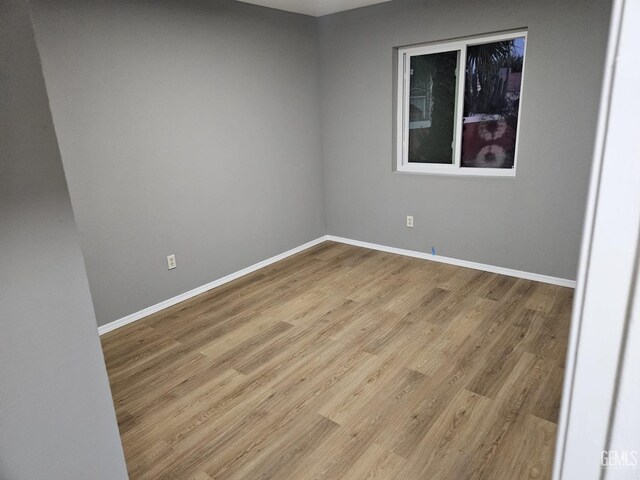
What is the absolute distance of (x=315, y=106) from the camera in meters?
4.47

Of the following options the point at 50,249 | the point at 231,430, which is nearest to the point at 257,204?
the point at 231,430

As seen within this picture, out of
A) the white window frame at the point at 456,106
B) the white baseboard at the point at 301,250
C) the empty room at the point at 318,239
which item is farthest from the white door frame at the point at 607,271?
the white window frame at the point at 456,106

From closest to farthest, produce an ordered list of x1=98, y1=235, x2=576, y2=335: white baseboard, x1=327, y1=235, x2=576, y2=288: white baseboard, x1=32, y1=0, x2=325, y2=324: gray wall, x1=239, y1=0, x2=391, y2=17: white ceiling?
x1=32, y1=0, x2=325, y2=324: gray wall < x1=98, y1=235, x2=576, y2=335: white baseboard < x1=327, y1=235, x2=576, y2=288: white baseboard < x1=239, y1=0, x2=391, y2=17: white ceiling

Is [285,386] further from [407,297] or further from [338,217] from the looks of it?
[338,217]

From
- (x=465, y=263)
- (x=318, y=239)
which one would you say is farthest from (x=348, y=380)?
(x=318, y=239)

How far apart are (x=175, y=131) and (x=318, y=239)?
2.15m

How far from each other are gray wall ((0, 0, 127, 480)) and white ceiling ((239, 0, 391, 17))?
307 cm

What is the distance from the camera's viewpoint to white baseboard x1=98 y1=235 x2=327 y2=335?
304cm

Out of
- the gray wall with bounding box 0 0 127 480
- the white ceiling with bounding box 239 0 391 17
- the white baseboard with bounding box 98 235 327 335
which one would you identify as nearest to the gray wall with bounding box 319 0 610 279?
the white ceiling with bounding box 239 0 391 17

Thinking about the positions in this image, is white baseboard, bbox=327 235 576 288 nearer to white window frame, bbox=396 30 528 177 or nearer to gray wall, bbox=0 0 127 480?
white window frame, bbox=396 30 528 177

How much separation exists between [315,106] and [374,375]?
3139mm

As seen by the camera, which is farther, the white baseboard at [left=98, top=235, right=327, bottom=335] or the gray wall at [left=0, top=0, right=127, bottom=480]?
the white baseboard at [left=98, top=235, right=327, bottom=335]

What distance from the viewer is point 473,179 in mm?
3676

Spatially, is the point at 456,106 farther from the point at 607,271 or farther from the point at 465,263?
the point at 607,271
